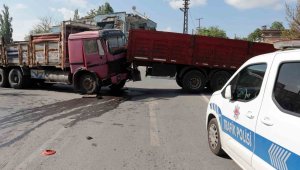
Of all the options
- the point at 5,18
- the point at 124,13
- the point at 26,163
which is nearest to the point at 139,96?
the point at 26,163

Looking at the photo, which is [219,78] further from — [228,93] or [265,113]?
[265,113]

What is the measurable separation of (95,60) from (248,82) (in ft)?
34.4

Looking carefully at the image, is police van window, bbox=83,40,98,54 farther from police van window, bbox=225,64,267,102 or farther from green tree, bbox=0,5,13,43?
green tree, bbox=0,5,13,43

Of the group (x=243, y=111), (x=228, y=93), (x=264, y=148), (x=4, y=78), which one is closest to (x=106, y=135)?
(x=228, y=93)

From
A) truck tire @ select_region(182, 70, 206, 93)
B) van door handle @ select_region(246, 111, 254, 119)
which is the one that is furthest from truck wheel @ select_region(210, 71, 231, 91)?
van door handle @ select_region(246, 111, 254, 119)

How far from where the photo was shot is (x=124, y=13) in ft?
172

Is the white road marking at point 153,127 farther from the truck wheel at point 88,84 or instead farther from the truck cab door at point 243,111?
the truck wheel at point 88,84

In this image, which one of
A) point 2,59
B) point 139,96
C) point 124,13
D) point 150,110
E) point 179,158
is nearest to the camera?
point 179,158

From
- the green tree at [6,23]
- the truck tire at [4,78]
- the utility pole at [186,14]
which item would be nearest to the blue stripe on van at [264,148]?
the truck tire at [4,78]

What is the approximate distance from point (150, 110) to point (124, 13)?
42400 millimetres

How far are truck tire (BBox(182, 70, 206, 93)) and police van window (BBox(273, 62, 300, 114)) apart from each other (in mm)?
12424

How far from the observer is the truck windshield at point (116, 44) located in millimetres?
15258

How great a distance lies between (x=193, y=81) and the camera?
16.7 m

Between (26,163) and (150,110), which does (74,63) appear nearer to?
(150,110)
